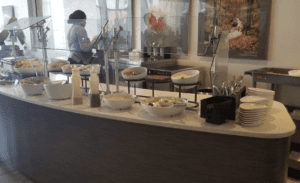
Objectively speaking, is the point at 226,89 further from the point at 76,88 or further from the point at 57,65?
the point at 57,65

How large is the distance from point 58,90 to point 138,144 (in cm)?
88

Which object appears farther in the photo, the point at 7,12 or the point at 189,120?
the point at 7,12

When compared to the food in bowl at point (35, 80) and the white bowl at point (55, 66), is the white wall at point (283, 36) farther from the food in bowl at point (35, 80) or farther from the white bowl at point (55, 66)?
the food in bowl at point (35, 80)

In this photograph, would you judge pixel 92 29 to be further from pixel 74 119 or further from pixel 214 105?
pixel 214 105

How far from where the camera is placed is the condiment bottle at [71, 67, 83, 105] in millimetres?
2191

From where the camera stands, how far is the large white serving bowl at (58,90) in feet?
7.58

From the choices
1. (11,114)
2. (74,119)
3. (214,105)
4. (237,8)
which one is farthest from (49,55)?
(237,8)

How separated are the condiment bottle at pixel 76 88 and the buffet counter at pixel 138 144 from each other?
0.06m

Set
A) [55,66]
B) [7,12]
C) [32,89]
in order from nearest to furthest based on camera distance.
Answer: [32,89] < [55,66] < [7,12]

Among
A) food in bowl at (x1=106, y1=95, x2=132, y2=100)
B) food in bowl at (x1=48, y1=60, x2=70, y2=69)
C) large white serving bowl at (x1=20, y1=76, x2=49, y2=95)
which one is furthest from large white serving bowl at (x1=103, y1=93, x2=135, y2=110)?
food in bowl at (x1=48, y1=60, x2=70, y2=69)

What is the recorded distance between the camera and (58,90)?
7.64 feet

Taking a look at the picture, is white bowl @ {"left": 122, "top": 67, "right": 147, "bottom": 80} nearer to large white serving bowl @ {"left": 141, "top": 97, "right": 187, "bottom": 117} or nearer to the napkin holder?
large white serving bowl @ {"left": 141, "top": 97, "right": 187, "bottom": 117}

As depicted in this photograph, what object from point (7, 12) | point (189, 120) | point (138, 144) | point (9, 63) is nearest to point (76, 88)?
point (138, 144)

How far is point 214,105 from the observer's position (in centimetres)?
167
